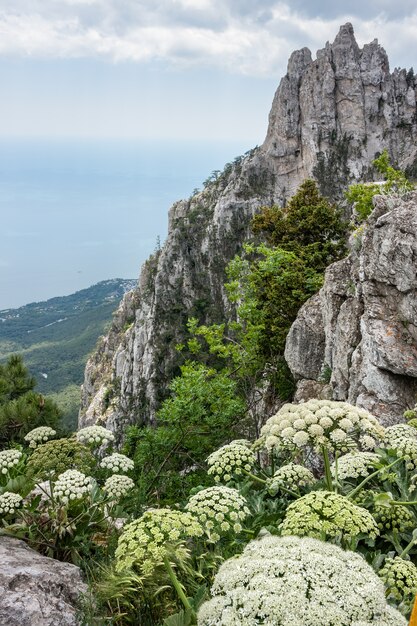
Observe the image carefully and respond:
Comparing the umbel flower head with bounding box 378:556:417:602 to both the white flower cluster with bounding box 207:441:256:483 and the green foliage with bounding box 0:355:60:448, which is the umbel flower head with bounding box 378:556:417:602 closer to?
the white flower cluster with bounding box 207:441:256:483

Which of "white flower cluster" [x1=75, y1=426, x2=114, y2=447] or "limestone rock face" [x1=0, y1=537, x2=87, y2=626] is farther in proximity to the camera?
"white flower cluster" [x1=75, y1=426, x2=114, y2=447]

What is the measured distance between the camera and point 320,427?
12.2 ft

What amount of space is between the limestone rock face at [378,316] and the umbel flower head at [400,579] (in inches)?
210

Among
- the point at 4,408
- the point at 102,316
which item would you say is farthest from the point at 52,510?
the point at 102,316

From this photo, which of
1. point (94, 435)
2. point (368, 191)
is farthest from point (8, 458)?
point (368, 191)

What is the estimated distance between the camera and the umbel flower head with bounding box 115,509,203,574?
2.70 m

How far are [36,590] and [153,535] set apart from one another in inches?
44.0

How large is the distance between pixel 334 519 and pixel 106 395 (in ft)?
248

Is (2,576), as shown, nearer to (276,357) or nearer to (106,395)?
(276,357)

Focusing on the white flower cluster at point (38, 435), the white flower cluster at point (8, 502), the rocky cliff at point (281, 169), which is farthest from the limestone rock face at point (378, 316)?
the rocky cliff at point (281, 169)

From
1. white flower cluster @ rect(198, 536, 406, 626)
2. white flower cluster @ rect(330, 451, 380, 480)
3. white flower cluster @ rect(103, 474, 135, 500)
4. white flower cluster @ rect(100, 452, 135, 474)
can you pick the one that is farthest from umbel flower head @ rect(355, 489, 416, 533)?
white flower cluster @ rect(100, 452, 135, 474)

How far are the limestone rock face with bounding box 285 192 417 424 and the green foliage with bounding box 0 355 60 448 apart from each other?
5.64 m

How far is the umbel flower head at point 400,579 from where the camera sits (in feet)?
8.79

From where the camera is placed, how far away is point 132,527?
2.88 m
